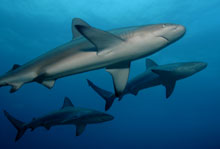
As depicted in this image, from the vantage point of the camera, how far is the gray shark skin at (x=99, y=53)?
9.73ft

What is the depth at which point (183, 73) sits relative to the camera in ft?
24.2

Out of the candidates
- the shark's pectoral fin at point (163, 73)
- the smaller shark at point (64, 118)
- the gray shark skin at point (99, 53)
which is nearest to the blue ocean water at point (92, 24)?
the shark's pectoral fin at point (163, 73)

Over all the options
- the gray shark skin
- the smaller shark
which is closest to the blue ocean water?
the smaller shark

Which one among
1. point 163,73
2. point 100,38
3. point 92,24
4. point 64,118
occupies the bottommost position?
point 64,118

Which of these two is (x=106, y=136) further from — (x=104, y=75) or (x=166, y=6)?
(x=166, y=6)

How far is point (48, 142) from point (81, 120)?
8048 cm

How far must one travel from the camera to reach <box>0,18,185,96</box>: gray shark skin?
9.73ft

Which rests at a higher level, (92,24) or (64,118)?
(92,24)

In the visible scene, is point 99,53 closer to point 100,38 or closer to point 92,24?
point 100,38

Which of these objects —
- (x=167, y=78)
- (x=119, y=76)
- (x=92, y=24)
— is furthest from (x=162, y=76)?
(x=92, y=24)

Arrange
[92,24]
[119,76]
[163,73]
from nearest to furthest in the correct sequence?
[119,76] < [163,73] < [92,24]

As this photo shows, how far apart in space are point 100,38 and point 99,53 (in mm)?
372

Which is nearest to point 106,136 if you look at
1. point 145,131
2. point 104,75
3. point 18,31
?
point 145,131

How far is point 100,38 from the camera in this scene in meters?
3.10
